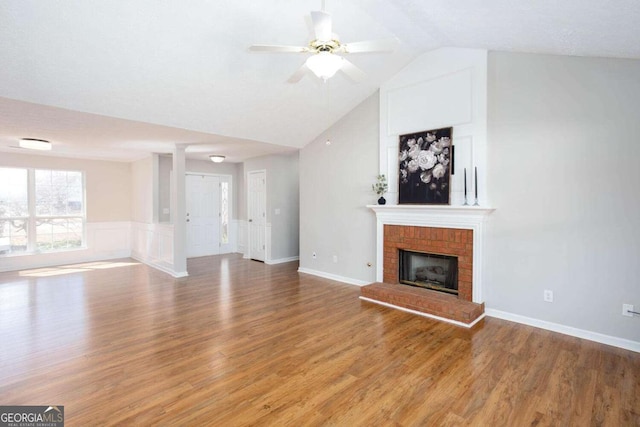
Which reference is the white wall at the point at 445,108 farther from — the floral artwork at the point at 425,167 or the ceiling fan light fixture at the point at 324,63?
the ceiling fan light fixture at the point at 324,63

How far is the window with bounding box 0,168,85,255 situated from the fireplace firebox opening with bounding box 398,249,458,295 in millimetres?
7392

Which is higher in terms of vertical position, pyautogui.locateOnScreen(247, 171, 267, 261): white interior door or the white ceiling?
the white ceiling

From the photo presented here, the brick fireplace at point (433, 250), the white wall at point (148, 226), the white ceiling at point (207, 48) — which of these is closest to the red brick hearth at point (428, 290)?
the brick fireplace at point (433, 250)

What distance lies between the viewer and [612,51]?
295 cm

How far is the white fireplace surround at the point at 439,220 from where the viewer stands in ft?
13.2

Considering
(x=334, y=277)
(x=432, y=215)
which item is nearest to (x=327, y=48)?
(x=432, y=215)

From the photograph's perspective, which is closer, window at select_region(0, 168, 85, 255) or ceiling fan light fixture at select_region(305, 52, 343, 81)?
ceiling fan light fixture at select_region(305, 52, 343, 81)

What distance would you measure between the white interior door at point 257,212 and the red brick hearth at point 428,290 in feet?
11.5

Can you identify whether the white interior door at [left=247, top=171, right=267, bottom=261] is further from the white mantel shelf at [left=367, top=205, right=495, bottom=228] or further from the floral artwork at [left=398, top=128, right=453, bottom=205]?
the floral artwork at [left=398, top=128, right=453, bottom=205]

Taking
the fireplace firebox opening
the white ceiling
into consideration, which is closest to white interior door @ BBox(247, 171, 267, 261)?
the white ceiling

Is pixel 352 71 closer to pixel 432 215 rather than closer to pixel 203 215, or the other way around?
pixel 432 215

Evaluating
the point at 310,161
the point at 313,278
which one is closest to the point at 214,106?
the point at 310,161

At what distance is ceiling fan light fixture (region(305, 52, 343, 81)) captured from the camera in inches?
98.7

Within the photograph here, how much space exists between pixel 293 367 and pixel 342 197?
3429 mm
